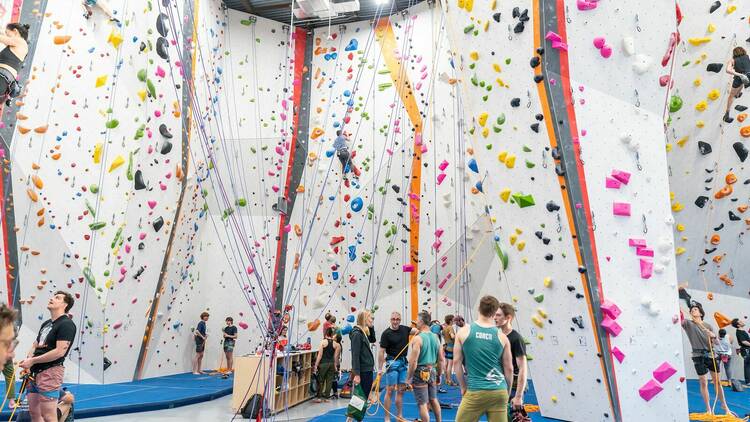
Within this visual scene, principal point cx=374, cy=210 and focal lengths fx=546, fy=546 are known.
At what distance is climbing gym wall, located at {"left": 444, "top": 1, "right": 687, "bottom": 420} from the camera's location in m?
4.80

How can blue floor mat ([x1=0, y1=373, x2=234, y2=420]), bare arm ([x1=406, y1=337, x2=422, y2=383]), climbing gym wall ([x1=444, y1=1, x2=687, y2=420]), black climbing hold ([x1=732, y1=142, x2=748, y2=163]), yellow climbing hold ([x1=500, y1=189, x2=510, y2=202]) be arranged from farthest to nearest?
black climbing hold ([x1=732, y1=142, x2=748, y2=163]), blue floor mat ([x1=0, y1=373, x2=234, y2=420]), yellow climbing hold ([x1=500, y1=189, x2=510, y2=202]), climbing gym wall ([x1=444, y1=1, x2=687, y2=420]), bare arm ([x1=406, y1=337, x2=422, y2=383])

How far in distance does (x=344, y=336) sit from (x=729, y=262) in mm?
6438

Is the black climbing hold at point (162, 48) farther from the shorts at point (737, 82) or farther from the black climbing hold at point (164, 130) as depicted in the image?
the shorts at point (737, 82)

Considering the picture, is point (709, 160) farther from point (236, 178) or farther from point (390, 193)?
point (236, 178)

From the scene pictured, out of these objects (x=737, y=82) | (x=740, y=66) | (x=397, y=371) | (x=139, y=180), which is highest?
(x=740, y=66)

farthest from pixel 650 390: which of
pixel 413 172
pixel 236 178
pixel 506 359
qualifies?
pixel 236 178

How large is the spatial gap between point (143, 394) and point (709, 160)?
8.23m

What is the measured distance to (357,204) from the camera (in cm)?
1007

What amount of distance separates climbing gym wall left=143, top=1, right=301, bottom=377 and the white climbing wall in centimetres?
641

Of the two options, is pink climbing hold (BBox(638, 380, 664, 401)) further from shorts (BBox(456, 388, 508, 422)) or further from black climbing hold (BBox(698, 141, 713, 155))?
black climbing hold (BBox(698, 141, 713, 155))

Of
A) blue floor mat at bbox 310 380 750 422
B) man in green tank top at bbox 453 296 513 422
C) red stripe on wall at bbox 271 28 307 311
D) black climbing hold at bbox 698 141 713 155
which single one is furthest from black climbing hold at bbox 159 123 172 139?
black climbing hold at bbox 698 141 713 155

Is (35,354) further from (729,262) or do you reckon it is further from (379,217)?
(729,262)

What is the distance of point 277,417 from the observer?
5840 mm

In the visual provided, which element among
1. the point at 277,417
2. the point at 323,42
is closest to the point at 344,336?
the point at 277,417
